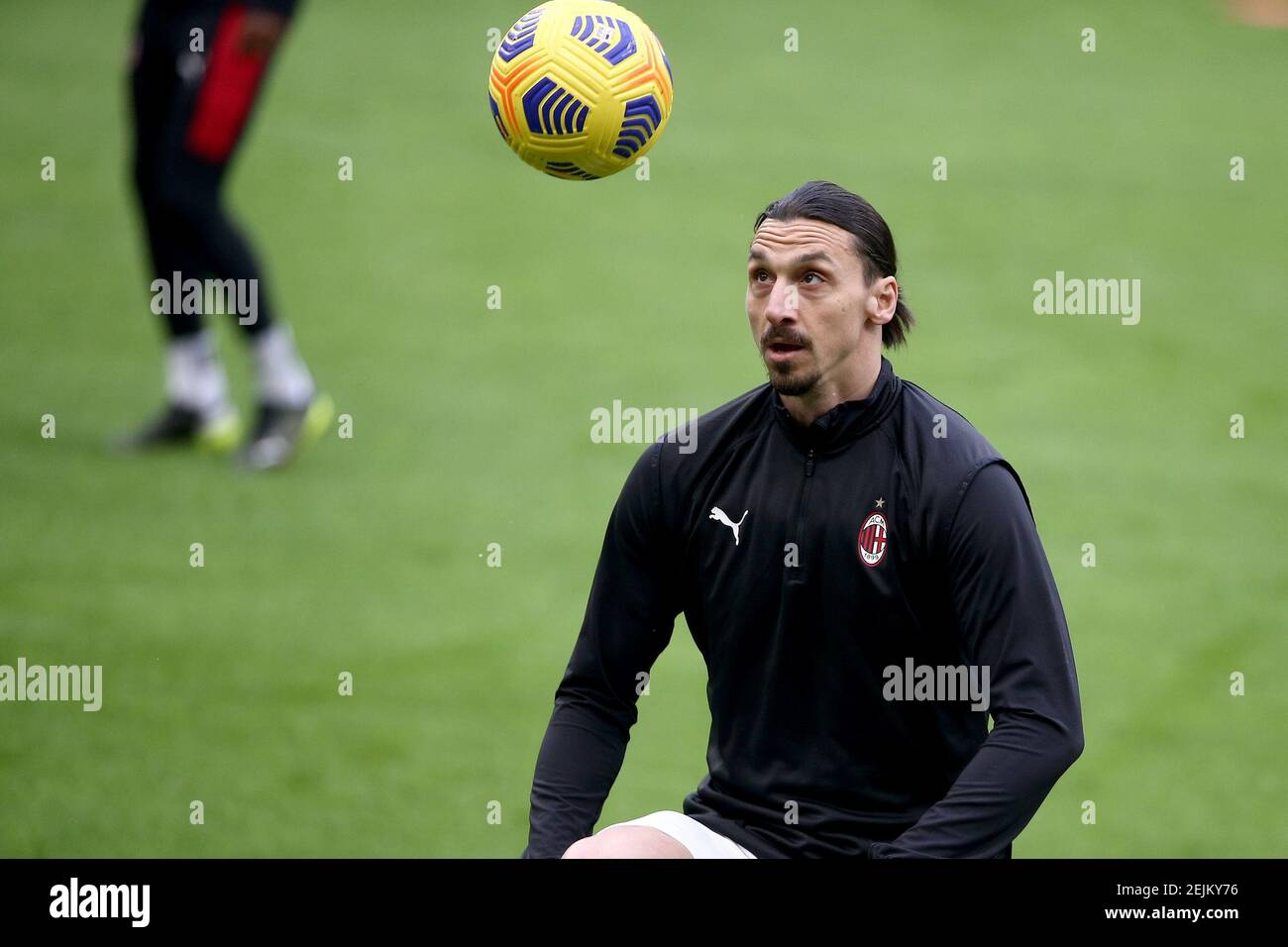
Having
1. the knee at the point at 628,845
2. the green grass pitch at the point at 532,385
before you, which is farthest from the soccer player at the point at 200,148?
the knee at the point at 628,845

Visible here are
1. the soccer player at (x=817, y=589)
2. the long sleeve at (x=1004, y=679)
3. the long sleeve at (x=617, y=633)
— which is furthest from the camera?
the long sleeve at (x=617, y=633)

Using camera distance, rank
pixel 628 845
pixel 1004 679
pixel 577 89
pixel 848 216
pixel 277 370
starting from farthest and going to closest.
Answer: pixel 277 370, pixel 577 89, pixel 848 216, pixel 628 845, pixel 1004 679

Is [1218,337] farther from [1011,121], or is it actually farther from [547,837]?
[547,837]

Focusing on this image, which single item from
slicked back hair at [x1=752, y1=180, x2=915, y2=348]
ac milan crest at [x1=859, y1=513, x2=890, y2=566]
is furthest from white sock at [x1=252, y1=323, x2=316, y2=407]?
ac milan crest at [x1=859, y1=513, x2=890, y2=566]

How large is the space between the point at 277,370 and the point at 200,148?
1.20 metres

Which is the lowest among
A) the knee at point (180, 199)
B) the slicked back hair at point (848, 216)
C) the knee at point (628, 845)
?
the knee at point (628, 845)

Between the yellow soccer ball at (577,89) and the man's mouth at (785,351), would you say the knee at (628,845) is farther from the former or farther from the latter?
the yellow soccer ball at (577,89)

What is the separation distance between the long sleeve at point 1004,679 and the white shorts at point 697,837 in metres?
0.36

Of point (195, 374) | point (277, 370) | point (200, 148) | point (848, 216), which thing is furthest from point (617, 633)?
point (195, 374)

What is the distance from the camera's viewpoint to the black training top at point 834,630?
3.50 meters

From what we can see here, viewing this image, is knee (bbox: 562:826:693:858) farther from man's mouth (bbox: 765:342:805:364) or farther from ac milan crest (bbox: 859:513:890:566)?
man's mouth (bbox: 765:342:805:364)

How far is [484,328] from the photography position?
11539 mm

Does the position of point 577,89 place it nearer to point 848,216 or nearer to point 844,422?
point 848,216

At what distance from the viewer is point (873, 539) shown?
3.72 meters
